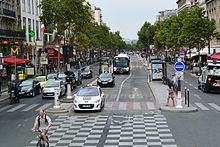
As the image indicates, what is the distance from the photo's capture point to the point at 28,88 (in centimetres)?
3959

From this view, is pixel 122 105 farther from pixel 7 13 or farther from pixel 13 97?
pixel 7 13

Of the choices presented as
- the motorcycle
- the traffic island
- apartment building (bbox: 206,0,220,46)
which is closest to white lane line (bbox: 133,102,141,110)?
the traffic island

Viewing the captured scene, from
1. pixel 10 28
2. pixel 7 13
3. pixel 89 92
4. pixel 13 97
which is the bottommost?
pixel 13 97

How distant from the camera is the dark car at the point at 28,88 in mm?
39094

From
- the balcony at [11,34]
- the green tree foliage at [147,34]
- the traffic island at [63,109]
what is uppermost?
the green tree foliage at [147,34]

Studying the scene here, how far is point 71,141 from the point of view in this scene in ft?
62.6

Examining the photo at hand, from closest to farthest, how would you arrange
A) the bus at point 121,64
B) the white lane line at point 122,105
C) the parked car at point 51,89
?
the white lane line at point 122,105
the parked car at point 51,89
the bus at point 121,64

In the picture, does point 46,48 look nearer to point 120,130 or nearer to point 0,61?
point 0,61

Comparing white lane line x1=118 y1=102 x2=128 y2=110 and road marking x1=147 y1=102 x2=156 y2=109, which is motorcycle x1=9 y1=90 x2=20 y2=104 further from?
road marking x1=147 y1=102 x2=156 y2=109

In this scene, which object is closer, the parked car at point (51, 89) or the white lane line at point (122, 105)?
the white lane line at point (122, 105)

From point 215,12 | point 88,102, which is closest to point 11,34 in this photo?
point 88,102

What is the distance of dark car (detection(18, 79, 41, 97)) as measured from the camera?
128 feet

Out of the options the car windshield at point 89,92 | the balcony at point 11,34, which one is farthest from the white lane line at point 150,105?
the balcony at point 11,34

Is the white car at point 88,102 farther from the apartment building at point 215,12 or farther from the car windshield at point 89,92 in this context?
the apartment building at point 215,12
